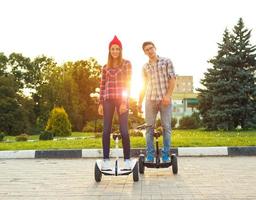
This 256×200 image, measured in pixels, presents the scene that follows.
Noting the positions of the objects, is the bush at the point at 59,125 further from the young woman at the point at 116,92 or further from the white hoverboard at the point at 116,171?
the white hoverboard at the point at 116,171

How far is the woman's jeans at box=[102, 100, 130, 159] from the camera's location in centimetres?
570

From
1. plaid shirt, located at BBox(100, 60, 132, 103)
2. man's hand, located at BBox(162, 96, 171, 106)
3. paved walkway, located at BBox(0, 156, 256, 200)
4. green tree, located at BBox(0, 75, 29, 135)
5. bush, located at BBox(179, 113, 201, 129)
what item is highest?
green tree, located at BBox(0, 75, 29, 135)

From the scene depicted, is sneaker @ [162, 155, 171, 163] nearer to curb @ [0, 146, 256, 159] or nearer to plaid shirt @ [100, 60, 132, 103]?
plaid shirt @ [100, 60, 132, 103]

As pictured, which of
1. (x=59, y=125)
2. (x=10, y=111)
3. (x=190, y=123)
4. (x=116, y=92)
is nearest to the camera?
(x=116, y=92)

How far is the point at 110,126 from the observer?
576 centimetres

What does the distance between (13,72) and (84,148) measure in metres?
47.4

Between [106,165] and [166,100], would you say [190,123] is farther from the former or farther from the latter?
[106,165]

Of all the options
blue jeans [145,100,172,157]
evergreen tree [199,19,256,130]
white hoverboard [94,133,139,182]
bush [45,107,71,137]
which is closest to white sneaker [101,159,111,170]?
white hoverboard [94,133,139,182]

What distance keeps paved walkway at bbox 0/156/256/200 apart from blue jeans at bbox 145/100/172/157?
36 cm

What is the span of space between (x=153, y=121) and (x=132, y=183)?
139 centimetres

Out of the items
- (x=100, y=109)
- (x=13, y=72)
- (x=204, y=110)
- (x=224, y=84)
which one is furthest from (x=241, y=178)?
(x=13, y=72)

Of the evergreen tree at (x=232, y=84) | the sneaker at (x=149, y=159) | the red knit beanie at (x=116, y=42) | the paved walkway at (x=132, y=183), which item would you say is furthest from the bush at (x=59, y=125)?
the red knit beanie at (x=116, y=42)

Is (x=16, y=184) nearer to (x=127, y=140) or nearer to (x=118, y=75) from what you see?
(x=127, y=140)

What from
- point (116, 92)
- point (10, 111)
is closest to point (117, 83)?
point (116, 92)
